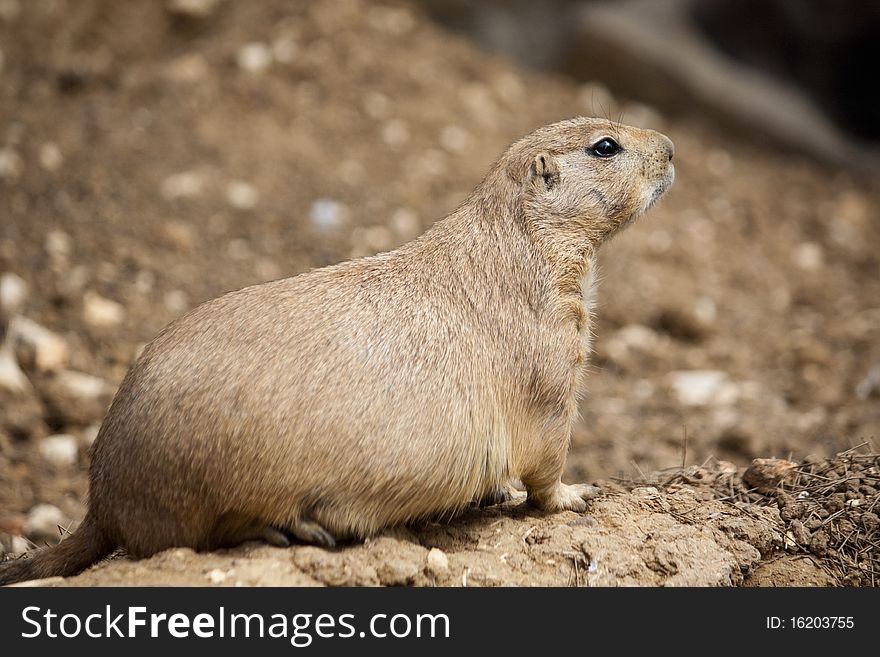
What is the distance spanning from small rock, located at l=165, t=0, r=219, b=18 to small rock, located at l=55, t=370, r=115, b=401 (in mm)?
4604

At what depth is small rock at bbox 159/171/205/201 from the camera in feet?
25.2

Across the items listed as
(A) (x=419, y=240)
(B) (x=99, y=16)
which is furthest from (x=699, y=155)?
(A) (x=419, y=240)

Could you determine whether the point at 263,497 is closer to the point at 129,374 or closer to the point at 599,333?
the point at 129,374

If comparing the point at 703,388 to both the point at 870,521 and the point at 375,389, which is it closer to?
the point at 870,521

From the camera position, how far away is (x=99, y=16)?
9.15 m

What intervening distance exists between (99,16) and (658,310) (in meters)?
5.79

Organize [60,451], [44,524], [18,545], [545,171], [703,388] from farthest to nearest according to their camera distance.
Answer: [703,388]
[60,451]
[44,524]
[18,545]
[545,171]

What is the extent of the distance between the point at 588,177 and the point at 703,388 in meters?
3.37

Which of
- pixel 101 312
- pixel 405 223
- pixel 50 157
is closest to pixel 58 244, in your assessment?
pixel 101 312

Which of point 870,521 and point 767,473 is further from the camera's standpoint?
point 767,473

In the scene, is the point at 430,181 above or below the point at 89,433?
above

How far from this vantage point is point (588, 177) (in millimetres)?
3980

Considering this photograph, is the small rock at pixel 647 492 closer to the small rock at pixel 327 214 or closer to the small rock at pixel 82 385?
the small rock at pixel 82 385
